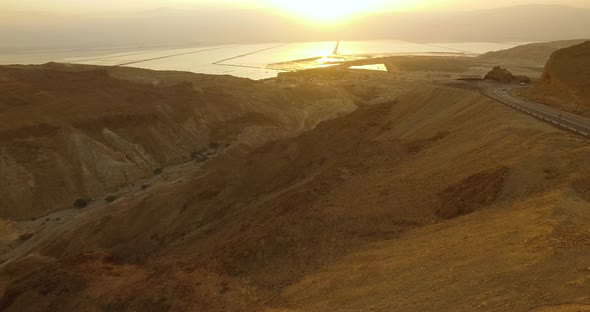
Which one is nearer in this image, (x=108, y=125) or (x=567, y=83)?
(x=567, y=83)

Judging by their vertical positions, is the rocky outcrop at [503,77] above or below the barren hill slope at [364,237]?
above

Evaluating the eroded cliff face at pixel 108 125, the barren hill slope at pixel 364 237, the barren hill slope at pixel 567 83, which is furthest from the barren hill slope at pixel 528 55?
the barren hill slope at pixel 364 237

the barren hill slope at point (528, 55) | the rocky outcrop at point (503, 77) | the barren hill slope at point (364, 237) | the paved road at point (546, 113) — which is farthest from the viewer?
the barren hill slope at point (528, 55)

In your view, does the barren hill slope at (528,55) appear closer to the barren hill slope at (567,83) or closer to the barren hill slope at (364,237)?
the barren hill slope at (567,83)

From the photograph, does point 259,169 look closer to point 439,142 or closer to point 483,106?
point 439,142

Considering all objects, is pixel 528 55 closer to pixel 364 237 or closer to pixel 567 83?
pixel 567 83

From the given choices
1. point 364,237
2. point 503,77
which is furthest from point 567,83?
point 364,237
